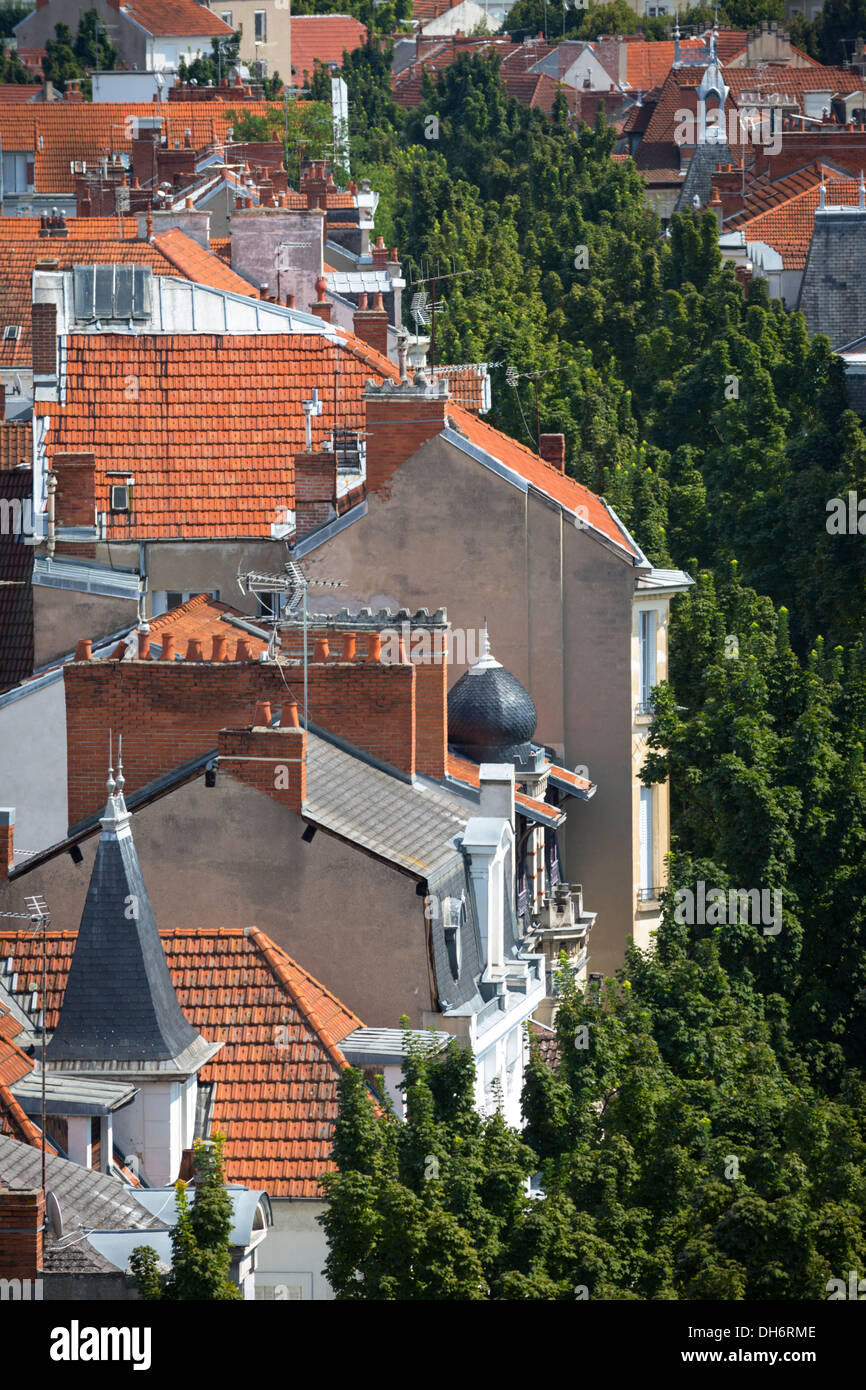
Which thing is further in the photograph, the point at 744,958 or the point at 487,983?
the point at 744,958

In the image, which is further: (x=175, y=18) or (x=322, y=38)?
(x=322, y=38)

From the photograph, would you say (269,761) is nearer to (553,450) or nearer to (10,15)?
(553,450)

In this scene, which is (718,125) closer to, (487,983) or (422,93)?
(422,93)

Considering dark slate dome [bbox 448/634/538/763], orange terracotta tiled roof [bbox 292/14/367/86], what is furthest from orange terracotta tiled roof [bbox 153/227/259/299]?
orange terracotta tiled roof [bbox 292/14/367/86]

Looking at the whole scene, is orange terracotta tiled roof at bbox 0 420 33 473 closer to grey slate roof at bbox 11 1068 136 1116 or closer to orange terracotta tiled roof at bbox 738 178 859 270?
grey slate roof at bbox 11 1068 136 1116

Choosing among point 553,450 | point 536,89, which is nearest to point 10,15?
point 536,89

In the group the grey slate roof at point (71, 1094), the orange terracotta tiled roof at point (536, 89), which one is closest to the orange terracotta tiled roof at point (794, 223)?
the orange terracotta tiled roof at point (536, 89)
